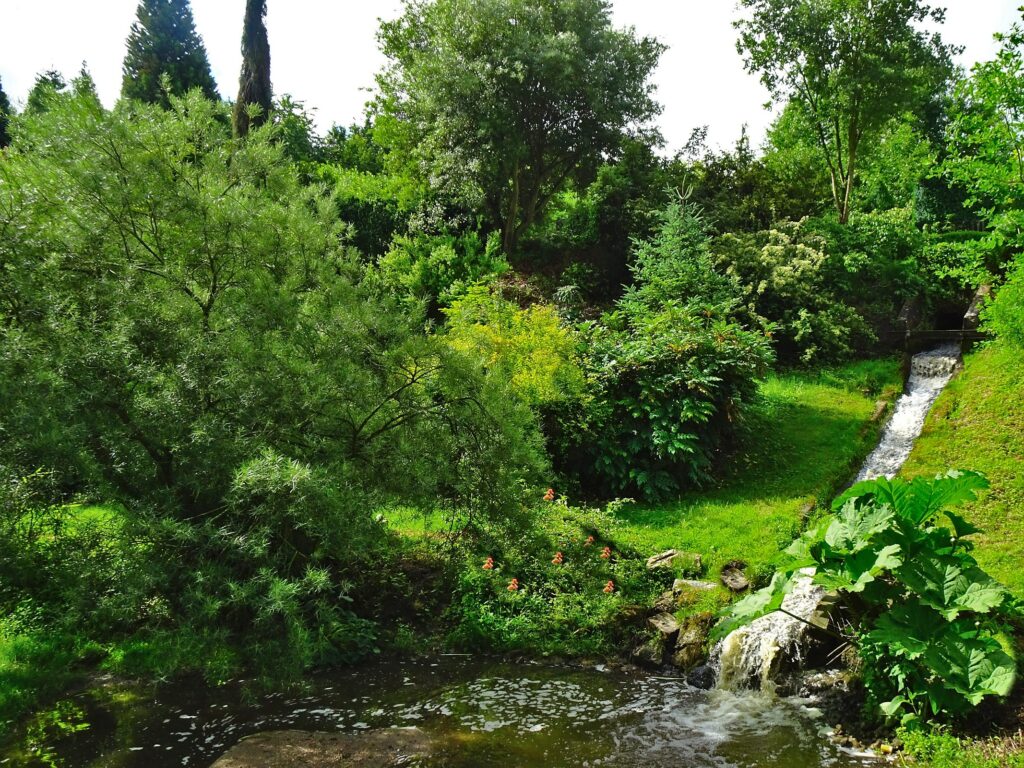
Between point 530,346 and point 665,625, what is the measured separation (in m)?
4.84

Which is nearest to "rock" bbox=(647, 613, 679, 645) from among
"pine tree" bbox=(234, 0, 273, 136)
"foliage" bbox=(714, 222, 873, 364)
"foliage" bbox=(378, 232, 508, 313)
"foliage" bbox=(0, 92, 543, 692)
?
"foliage" bbox=(0, 92, 543, 692)

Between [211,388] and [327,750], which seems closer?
[327,750]

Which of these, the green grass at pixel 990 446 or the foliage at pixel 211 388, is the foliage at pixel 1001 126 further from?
the foliage at pixel 211 388

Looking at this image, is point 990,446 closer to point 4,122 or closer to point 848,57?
point 848,57

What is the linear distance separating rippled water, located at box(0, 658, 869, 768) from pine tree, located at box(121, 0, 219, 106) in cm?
3516

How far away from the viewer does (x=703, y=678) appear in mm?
6980

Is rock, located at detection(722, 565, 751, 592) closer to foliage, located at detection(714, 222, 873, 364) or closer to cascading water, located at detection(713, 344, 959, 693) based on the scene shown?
cascading water, located at detection(713, 344, 959, 693)

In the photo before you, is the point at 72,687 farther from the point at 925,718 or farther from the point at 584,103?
the point at 584,103

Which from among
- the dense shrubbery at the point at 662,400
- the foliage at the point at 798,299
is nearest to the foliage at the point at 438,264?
the dense shrubbery at the point at 662,400

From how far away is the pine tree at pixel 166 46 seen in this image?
34.3 metres

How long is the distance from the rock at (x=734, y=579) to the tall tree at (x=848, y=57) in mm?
15092

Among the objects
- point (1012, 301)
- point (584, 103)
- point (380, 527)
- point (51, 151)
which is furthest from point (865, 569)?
point (584, 103)

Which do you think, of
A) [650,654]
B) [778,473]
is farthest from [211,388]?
[778,473]

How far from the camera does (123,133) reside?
6059 mm
